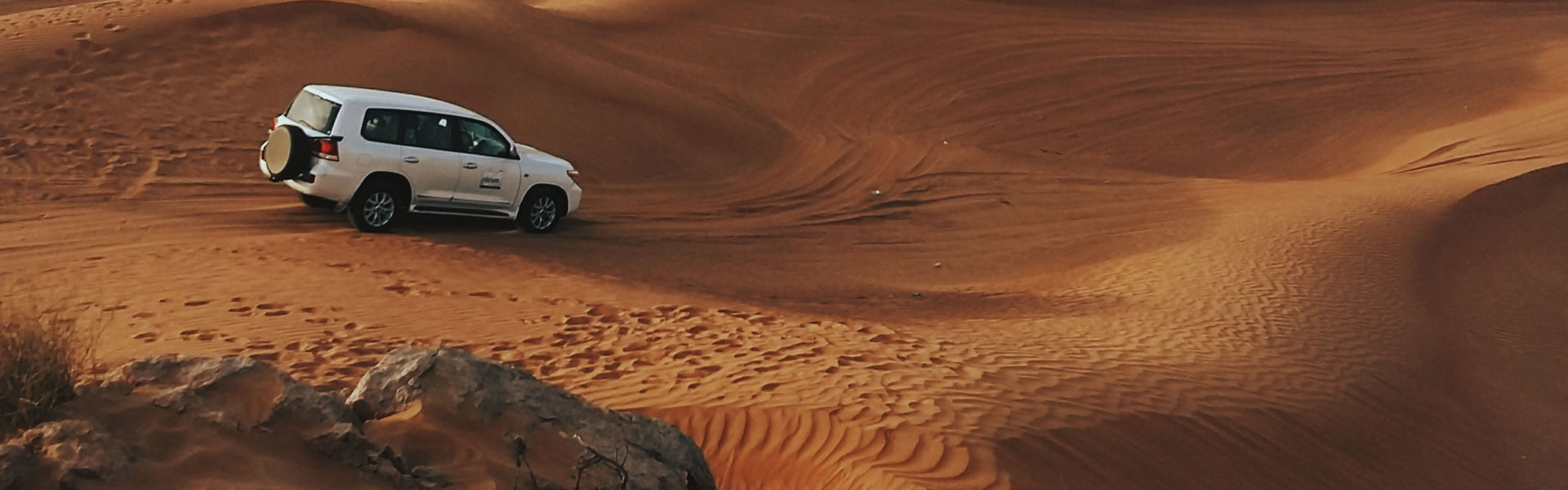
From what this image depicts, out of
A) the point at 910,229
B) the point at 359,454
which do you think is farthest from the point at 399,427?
the point at 910,229

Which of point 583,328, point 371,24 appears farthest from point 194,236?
point 371,24

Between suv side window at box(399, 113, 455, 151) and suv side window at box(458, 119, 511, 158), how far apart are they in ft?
0.43

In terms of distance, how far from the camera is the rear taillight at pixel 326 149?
13.3 m

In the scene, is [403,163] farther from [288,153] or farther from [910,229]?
[910,229]

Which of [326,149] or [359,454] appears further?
[326,149]

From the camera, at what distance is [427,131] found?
1429cm

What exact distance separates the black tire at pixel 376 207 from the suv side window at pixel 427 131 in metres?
0.51

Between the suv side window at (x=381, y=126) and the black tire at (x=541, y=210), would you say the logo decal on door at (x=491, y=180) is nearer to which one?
the black tire at (x=541, y=210)

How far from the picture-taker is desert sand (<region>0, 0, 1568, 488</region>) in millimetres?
9617

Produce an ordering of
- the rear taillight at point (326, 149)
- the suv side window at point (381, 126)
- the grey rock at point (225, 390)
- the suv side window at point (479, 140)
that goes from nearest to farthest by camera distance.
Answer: the grey rock at point (225, 390) → the rear taillight at point (326, 149) → the suv side window at point (381, 126) → the suv side window at point (479, 140)

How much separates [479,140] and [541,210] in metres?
1.08

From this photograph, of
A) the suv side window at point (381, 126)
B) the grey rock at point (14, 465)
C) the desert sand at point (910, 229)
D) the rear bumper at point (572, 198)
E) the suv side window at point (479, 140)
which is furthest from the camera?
the rear bumper at point (572, 198)

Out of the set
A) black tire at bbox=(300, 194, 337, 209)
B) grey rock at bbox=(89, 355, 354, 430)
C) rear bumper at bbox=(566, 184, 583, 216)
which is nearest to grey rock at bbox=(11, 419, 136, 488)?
grey rock at bbox=(89, 355, 354, 430)

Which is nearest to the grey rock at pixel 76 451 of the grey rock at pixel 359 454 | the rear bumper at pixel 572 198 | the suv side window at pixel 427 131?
the grey rock at pixel 359 454
